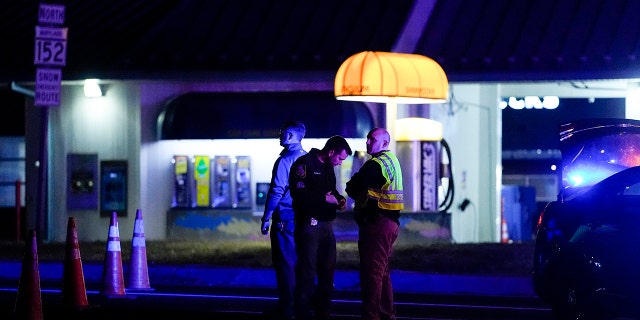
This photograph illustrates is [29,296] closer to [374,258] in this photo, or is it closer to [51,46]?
[374,258]

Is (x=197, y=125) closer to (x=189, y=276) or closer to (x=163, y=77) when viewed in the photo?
(x=163, y=77)

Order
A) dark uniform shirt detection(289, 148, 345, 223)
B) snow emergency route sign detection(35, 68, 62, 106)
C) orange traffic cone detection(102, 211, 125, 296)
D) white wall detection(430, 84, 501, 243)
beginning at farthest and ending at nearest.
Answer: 1. white wall detection(430, 84, 501, 243)
2. snow emergency route sign detection(35, 68, 62, 106)
3. orange traffic cone detection(102, 211, 125, 296)
4. dark uniform shirt detection(289, 148, 345, 223)

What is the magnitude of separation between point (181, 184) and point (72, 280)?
11127mm

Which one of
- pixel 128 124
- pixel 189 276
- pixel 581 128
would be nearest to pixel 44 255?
pixel 189 276

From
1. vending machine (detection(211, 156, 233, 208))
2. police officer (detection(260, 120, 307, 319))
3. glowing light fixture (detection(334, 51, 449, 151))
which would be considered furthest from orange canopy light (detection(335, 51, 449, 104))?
police officer (detection(260, 120, 307, 319))

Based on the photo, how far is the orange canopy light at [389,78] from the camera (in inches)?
860

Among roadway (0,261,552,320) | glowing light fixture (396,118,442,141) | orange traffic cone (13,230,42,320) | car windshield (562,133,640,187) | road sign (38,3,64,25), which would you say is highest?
road sign (38,3,64,25)

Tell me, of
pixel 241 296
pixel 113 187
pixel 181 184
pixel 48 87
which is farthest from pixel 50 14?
pixel 241 296

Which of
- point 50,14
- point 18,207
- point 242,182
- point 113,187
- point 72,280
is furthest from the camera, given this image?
point 18,207

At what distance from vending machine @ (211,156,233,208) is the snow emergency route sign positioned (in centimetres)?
533

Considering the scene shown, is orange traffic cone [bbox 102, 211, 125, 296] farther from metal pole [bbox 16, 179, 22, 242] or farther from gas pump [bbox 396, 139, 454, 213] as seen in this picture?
metal pole [bbox 16, 179, 22, 242]

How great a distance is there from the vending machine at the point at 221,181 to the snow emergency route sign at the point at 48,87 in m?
5.33

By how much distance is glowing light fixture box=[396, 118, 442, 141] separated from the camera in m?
23.4

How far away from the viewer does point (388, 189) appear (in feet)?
40.3
